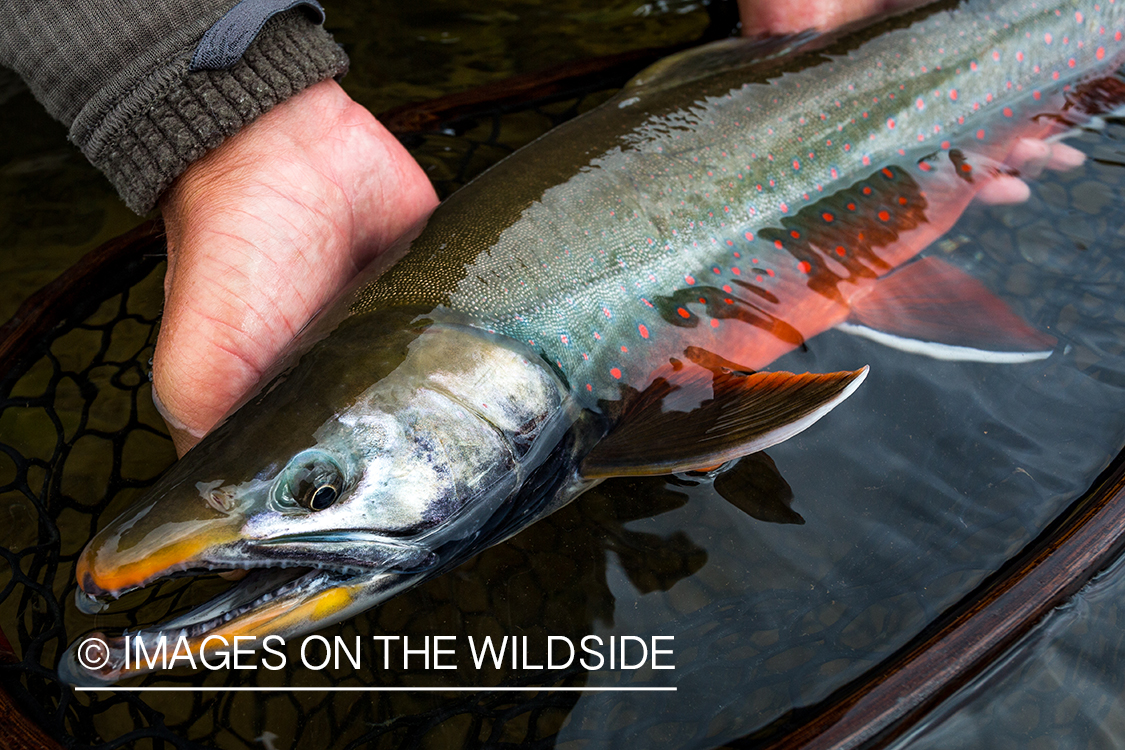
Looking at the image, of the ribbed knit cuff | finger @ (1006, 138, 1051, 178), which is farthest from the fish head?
finger @ (1006, 138, 1051, 178)

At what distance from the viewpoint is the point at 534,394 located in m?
1.83

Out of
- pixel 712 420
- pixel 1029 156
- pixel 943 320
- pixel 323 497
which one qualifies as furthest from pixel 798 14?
pixel 323 497

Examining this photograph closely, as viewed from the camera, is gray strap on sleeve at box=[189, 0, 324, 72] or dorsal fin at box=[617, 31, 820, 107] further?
dorsal fin at box=[617, 31, 820, 107]

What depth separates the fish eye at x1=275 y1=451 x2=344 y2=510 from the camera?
1.56 m

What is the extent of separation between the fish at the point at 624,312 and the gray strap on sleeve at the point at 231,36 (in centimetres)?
80

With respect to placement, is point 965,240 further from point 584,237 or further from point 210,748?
point 210,748

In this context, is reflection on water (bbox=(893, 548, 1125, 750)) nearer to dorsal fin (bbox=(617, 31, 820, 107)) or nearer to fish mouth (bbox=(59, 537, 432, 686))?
fish mouth (bbox=(59, 537, 432, 686))

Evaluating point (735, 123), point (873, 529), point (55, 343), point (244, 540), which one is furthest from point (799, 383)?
point (55, 343)

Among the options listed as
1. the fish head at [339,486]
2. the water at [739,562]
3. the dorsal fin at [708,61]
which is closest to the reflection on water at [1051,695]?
the water at [739,562]

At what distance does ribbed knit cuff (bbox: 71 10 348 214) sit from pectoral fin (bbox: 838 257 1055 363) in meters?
1.93

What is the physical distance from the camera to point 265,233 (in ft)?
7.09

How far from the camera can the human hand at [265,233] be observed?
2.03 metres

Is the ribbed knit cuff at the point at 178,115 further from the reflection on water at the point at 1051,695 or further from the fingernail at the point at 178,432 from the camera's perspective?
the reflection on water at the point at 1051,695

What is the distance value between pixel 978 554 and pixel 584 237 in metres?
1.29
